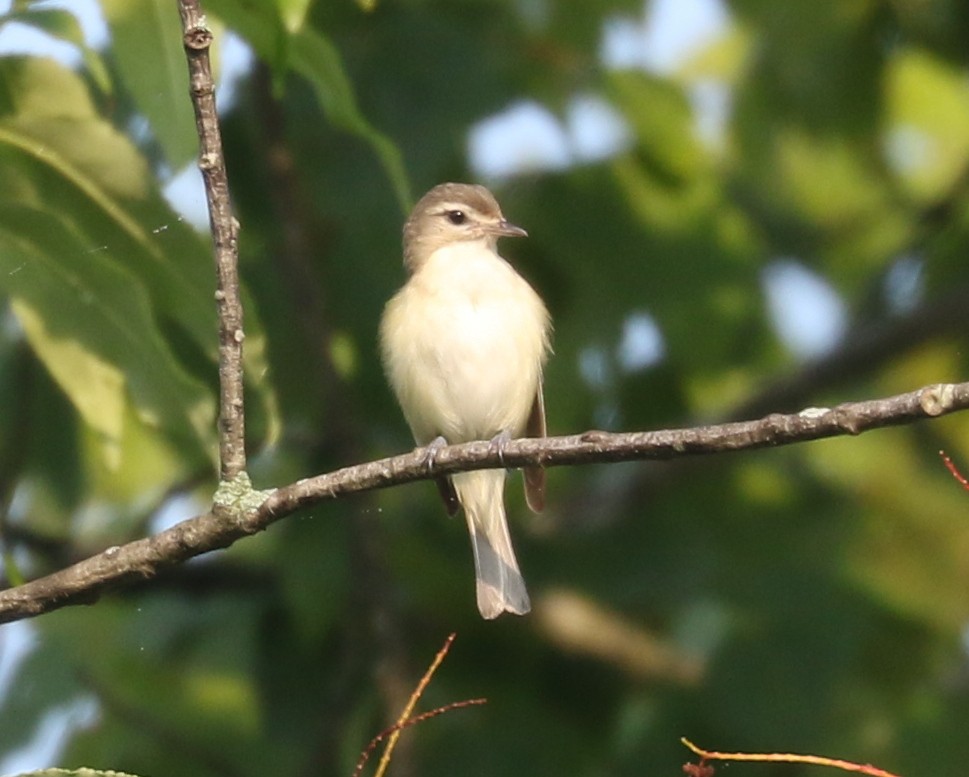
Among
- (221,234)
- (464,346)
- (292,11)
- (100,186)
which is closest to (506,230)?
(464,346)

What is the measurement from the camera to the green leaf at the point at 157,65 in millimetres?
3494

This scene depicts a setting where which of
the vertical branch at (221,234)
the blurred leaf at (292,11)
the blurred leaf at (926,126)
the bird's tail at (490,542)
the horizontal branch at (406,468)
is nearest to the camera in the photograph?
the horizontal branch at (406,468)

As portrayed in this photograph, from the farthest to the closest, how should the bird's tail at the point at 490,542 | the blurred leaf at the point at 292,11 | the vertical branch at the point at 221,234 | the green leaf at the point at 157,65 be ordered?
the bird's tail at the point at 490,542 < the green leaf at the point at 157,65 < the blurred leaf at the point at 292,11 < the vertical branch at the point at 221,234

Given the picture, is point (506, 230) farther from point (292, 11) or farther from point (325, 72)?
point (292, 11)

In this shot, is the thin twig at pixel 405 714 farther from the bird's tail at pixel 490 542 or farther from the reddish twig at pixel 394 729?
the bird's tail at pixel 490 542

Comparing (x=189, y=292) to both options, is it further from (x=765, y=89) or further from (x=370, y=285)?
(x=765, y=89)

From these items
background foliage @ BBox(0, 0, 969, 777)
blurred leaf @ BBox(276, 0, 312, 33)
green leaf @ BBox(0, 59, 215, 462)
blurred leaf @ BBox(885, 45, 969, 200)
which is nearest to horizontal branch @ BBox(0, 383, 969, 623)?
green leaf @ BBox(0, 59, 215, 462)

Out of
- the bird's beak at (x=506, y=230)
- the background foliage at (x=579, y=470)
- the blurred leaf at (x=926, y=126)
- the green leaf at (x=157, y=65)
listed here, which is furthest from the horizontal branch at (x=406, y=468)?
the blurred leaf at (x=926, y=126)

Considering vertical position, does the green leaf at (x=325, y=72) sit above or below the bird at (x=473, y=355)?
below

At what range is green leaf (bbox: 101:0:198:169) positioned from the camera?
3494 millimetres

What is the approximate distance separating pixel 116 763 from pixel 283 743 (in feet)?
2.19

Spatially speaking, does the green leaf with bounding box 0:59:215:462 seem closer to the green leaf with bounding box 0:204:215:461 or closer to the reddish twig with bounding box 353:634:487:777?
the green leaf with bounding box 0:204:215:461

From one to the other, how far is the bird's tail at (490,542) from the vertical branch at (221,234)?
2617 millimetres

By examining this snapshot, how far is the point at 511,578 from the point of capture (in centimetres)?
555
